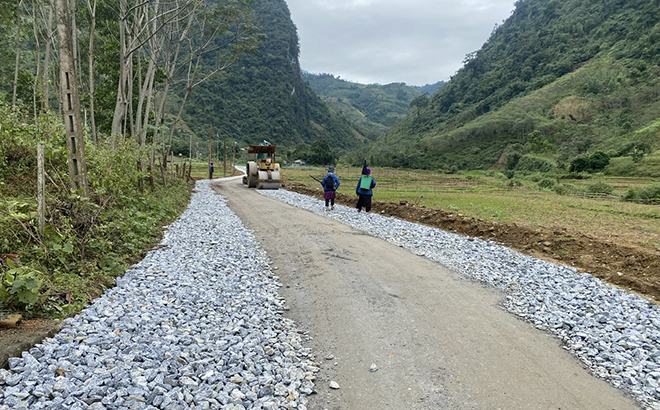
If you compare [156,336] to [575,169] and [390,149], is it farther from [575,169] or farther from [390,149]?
[390,149]

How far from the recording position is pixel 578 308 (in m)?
5.77

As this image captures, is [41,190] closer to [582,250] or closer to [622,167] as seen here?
[582,250]

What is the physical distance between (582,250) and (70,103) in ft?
40.3

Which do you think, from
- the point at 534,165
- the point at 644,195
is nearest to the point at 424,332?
the point at 644,195

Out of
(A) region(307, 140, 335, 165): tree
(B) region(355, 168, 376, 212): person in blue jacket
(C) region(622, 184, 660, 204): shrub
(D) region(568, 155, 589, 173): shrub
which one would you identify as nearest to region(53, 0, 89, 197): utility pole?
(B) region(355, 168, 376, 212): person in blue jacket

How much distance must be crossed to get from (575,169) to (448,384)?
6460 cm

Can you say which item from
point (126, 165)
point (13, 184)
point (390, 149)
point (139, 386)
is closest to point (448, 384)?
point (139, 386)

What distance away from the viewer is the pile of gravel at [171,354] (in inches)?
123

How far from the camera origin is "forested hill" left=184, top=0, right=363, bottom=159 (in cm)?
9556

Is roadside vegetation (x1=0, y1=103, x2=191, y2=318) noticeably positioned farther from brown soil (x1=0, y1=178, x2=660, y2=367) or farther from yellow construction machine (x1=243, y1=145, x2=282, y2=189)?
yellow construction machine (x1=243, y1=145, x2=282, y2=189)

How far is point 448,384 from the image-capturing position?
387cm

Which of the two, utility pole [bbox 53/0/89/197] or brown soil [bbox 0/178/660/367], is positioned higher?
utility pole [bbox 53/0/89/197]

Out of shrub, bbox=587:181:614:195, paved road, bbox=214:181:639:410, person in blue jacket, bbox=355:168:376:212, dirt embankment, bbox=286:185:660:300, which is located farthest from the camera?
shrub, bbox=587:181:614:195

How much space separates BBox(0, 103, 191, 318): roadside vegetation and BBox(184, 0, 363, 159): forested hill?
73.7 metres
